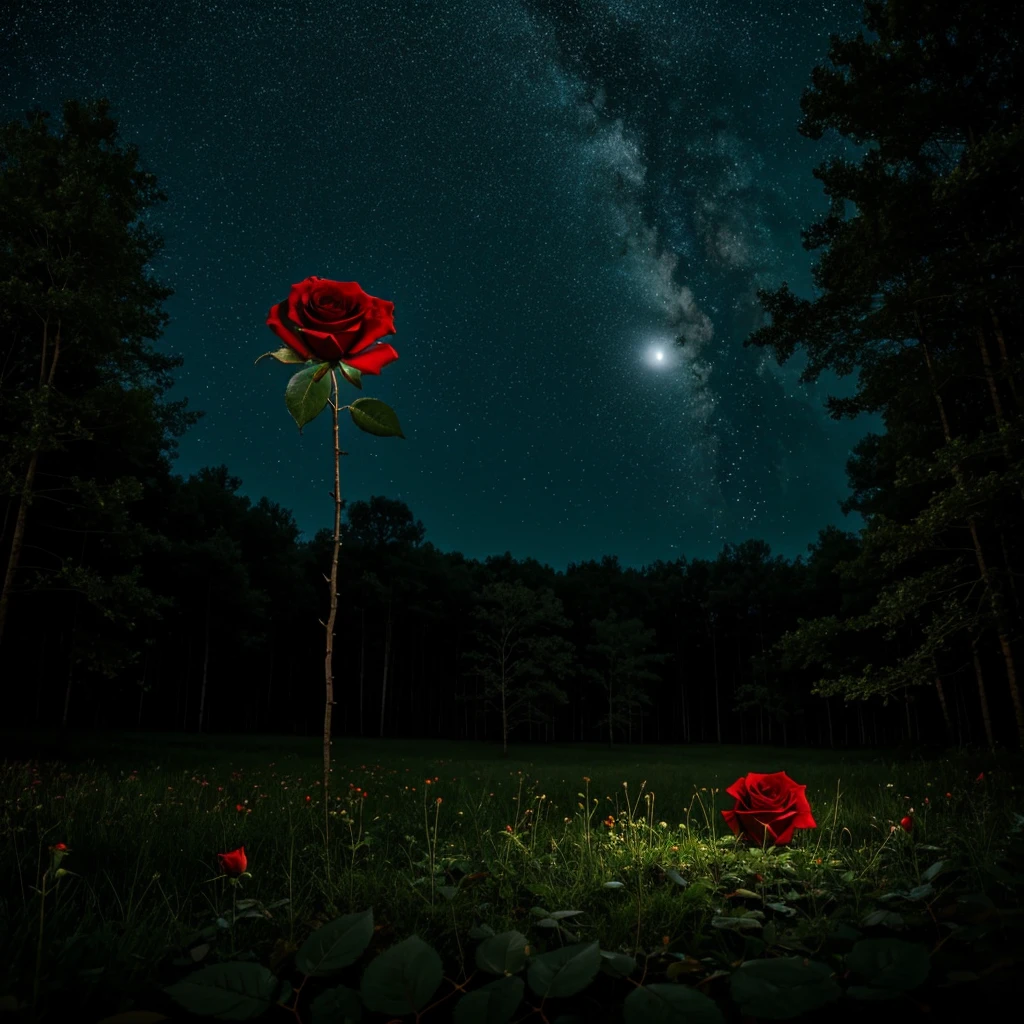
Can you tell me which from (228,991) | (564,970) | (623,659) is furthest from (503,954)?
(623,659)

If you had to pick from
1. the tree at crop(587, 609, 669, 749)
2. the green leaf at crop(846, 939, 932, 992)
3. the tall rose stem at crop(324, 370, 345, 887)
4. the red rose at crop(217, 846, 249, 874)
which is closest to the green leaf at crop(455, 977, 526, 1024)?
the green leaf at crop(846, 939, 932, 992)

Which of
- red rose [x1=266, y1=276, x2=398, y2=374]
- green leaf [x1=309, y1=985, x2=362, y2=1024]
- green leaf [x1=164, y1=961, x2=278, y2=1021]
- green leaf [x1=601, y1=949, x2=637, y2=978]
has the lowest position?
green leaf [x1=601, y1=949, x2=637, y2=978]

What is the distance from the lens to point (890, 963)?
2.98 ft

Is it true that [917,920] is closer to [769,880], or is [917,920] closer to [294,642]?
[769,880]

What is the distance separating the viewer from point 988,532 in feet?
38.1

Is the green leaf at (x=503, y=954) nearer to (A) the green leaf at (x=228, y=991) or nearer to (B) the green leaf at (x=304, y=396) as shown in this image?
(A) the green leaf at (x=228, y=991)

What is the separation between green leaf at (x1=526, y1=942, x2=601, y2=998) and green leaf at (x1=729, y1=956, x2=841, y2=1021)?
209 millimetres

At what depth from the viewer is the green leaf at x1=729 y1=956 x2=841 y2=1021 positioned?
2.61ft

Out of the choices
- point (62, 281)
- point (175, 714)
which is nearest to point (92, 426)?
point (62, 281)

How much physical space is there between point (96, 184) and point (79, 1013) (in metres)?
15.6

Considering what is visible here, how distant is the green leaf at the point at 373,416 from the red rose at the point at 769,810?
225 cm

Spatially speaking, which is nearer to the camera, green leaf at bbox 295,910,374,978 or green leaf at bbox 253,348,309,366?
green leaf at bbox 295,910,374,978

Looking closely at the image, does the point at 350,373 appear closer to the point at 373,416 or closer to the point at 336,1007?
the point at 373,416

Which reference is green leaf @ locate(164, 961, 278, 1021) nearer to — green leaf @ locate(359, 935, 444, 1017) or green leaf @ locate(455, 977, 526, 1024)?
green leaf @ locate(359, 935, 444, 1017)
